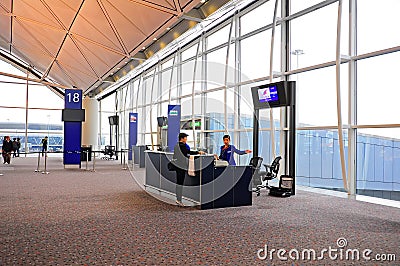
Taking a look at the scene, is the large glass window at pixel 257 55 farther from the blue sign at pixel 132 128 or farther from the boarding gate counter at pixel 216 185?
the blue sign at pixel 132 128

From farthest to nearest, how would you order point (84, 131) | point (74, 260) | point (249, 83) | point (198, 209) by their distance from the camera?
point (84, 131), point (249, 83), point (198, 209), point (74, 260)

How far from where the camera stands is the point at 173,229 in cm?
558

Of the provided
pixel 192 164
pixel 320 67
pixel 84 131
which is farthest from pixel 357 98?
pixel 84 131

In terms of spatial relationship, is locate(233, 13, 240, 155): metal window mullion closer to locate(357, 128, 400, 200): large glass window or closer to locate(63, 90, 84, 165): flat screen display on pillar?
locate(357, 128, 400, 200): large glass window

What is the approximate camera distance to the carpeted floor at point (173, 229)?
13.8 feet

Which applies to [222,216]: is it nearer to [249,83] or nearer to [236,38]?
[249,83]

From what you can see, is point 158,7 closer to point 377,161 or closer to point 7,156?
point 377,161

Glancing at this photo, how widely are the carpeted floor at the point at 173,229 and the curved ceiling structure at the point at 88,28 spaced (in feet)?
21.0

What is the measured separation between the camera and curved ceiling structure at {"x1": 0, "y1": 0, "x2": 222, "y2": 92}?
42.1ft

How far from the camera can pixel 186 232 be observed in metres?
5.40

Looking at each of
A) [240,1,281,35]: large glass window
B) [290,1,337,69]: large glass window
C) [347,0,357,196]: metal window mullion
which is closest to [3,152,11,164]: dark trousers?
[240,1,281,35]: large glass window

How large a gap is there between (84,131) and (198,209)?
2073 cm

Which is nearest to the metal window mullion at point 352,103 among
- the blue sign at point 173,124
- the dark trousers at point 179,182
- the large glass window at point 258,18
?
the large glass window at point 258,18

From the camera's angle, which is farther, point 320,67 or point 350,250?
point 320,67
